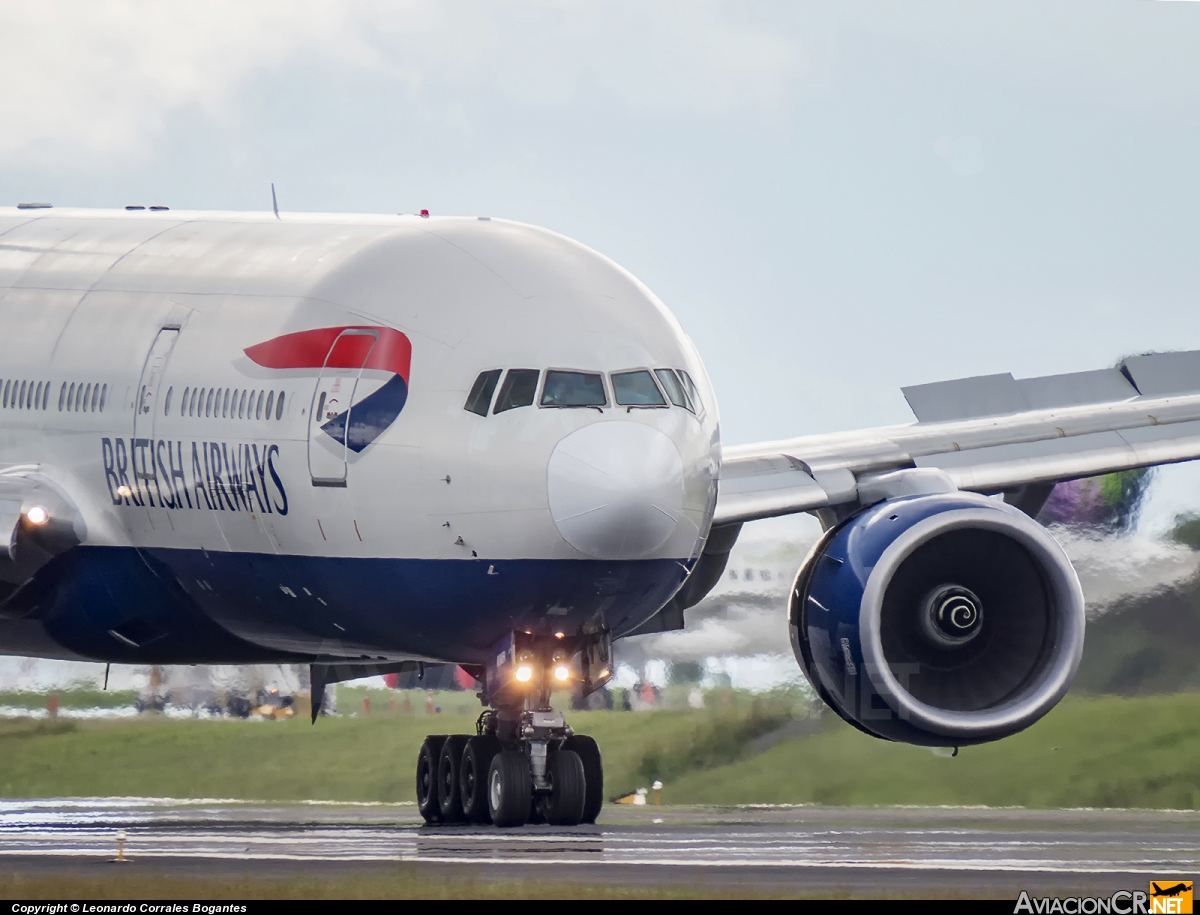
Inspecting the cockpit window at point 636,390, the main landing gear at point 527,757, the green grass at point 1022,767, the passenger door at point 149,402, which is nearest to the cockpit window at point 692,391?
the cockpit window at point 636,390

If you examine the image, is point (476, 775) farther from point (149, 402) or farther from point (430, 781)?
point (149, 402)

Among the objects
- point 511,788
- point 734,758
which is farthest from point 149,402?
point 734,758

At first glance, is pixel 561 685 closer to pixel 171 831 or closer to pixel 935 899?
pixel 171 831

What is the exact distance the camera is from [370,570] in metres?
16.8

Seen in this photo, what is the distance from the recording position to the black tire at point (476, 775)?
1914cm

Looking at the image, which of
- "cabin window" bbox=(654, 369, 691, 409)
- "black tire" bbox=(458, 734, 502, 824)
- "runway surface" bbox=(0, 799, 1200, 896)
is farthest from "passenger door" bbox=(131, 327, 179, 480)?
"cabin window" bbox=(654, 369, 691, 409)

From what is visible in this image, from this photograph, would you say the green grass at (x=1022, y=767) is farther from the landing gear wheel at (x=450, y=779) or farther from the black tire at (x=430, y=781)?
the landing gear wheel at (x=450, y=779)

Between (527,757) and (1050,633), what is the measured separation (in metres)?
3.86

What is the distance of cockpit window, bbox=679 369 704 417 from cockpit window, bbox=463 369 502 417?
1.23m

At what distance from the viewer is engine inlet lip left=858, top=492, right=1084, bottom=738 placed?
17.9 m

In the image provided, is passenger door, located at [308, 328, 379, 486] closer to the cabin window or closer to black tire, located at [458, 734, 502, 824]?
the cabin window

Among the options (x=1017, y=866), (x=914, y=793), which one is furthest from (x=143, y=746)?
(x=1017, y=866)

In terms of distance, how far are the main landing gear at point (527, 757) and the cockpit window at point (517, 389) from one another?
6.24ft

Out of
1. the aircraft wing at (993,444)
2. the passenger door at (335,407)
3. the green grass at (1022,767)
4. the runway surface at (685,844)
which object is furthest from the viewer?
the green grass at (1022,767)
